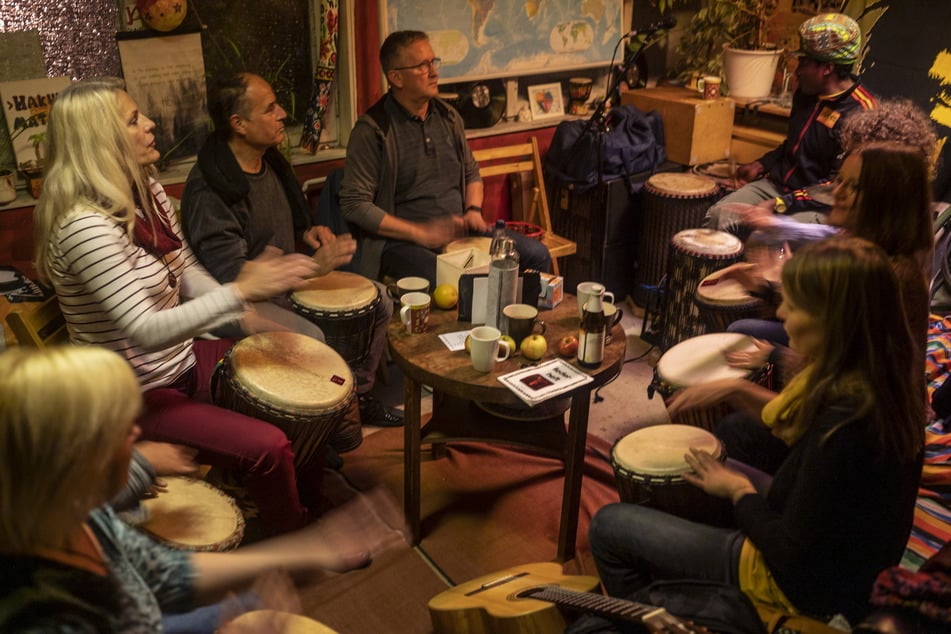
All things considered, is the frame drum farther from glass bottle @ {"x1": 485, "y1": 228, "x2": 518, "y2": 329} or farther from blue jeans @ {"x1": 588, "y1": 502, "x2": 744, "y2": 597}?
blue jeans @ {"x1": 588, "y1": 502, "x2": 744, "y2": 597}

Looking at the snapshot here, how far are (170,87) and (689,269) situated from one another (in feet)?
8.11

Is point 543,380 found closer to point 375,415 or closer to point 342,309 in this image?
point 342,309

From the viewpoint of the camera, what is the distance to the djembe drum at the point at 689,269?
12.3 feet

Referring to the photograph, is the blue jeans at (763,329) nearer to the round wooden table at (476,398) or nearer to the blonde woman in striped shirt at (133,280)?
the round wooden table at (476,398)

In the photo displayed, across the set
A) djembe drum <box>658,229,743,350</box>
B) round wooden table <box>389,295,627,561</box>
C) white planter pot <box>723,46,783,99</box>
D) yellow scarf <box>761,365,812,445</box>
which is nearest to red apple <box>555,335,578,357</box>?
round wooden table <box>389,295,627,561</box>

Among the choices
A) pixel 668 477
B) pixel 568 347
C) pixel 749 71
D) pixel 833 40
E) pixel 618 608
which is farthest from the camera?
pixel 749 71

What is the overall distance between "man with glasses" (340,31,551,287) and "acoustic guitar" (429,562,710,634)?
5.11ft

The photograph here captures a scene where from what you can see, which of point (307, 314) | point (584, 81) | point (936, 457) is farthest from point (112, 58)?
point (936, 457)

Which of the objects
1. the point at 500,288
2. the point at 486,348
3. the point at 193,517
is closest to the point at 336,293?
the point at 500,288

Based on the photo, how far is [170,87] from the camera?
3607 millimetres

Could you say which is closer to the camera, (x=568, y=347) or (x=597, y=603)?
(x=597, y=603)

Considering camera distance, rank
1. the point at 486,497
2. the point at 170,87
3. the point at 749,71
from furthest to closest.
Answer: the point at 749,71, the point at 170,87, the point at 486,497

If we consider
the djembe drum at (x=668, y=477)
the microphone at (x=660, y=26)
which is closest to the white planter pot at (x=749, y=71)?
the microphone at (x=660, y=26)

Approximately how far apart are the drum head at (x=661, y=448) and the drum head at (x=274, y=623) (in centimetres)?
97
